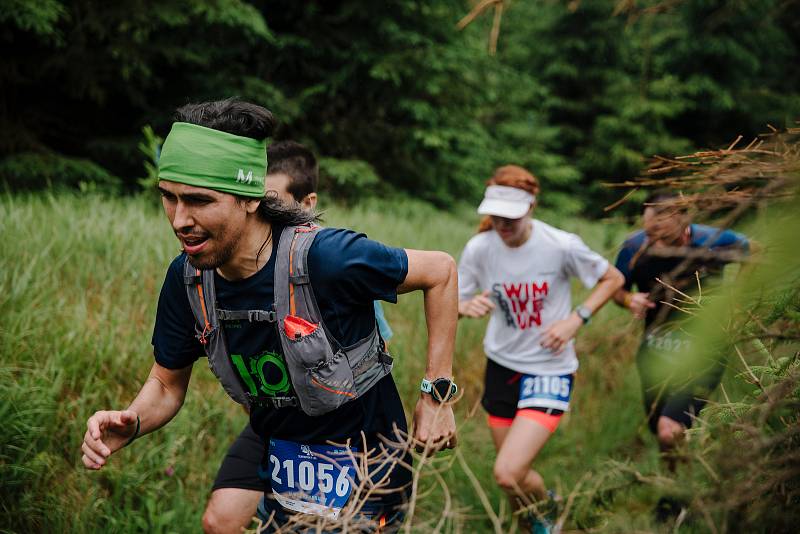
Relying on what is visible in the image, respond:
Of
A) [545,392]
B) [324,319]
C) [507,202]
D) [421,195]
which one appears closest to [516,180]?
[507,202]

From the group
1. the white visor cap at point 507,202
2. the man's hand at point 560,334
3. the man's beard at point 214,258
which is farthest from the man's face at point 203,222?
the man's hand at point 560,334

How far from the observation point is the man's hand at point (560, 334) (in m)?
4.20

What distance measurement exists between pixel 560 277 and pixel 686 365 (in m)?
3.14

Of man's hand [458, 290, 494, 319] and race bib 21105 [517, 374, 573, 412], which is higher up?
man's hand [458, 290, 494, 319]

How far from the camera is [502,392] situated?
4543 millimetres

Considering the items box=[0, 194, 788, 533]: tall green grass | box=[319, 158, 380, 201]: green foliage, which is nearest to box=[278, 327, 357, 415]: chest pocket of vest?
box=[0, 194, 788, 533]: tall green grass

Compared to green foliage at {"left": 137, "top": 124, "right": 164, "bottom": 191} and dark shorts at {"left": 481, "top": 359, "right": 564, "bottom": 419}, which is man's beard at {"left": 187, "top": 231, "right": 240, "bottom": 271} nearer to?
dark shorts at {"left": 481, "top": 359, "right": 564, "bottom": 419}

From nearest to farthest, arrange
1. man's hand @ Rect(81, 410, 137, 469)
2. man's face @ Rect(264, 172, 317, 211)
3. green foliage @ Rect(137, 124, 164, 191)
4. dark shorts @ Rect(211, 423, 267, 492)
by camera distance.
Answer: man's hand @ Rect(81, 410, 137, 469)
dark shorts @ Rect(211, 423, 267, 492)
man's face @ Rect(264, 172, 317, 211)
green foliage @ Rect(137, 124, 164, 191)

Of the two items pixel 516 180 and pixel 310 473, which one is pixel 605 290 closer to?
pixel 516 180

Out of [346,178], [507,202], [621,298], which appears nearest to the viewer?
[507,202]

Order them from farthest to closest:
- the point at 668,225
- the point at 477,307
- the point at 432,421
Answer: the point at 477,307, the point at 432,421, the point at 668,225

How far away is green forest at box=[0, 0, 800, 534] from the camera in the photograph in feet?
4.99

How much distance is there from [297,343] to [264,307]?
0.22m

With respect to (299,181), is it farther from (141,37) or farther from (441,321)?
(141,37)
